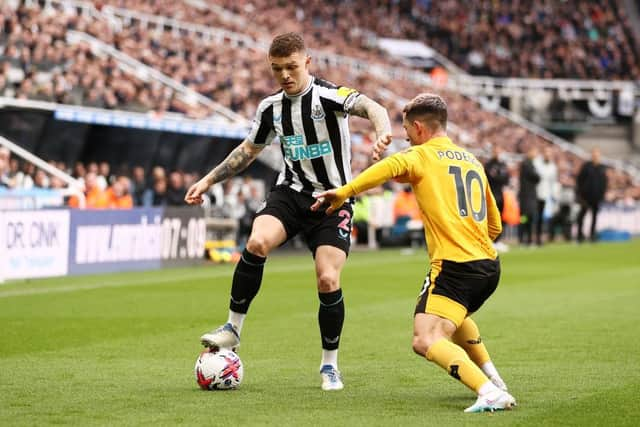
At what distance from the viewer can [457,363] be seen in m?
7.16

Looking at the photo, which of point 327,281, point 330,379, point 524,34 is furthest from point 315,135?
point 524,34

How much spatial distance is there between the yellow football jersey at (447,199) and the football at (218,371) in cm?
151

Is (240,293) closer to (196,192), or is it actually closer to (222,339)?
(222,339)

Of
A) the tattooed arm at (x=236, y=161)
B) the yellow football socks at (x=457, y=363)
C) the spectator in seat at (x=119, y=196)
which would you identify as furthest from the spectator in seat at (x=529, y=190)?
the yellow football socks at (x=457, y=363)

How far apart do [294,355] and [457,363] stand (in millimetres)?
3069

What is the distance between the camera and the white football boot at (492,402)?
7121 mm

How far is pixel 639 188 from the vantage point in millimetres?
47406

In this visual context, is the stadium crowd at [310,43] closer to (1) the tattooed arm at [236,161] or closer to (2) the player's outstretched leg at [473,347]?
(1) the tattooed arm at [236,161]

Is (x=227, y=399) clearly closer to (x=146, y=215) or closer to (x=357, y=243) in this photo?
(x=146, y=215)

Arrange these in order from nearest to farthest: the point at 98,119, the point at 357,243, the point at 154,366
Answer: the point at 154,366 → the point at 98,119 → the point at 357,243

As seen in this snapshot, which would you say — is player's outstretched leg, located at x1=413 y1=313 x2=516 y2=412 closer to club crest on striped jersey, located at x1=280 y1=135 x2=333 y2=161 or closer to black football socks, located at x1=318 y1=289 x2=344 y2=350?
black football socks, located at x1=318 y1=289 x2=344 y2=350

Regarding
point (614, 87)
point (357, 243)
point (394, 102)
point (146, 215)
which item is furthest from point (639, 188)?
point (146, 215)

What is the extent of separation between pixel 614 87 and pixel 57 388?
47.2 meters

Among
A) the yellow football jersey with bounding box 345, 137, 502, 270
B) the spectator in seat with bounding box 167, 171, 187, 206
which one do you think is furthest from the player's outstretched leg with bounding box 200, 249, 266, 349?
the spectator in seat with bounding box 167, 171, 187, 206
